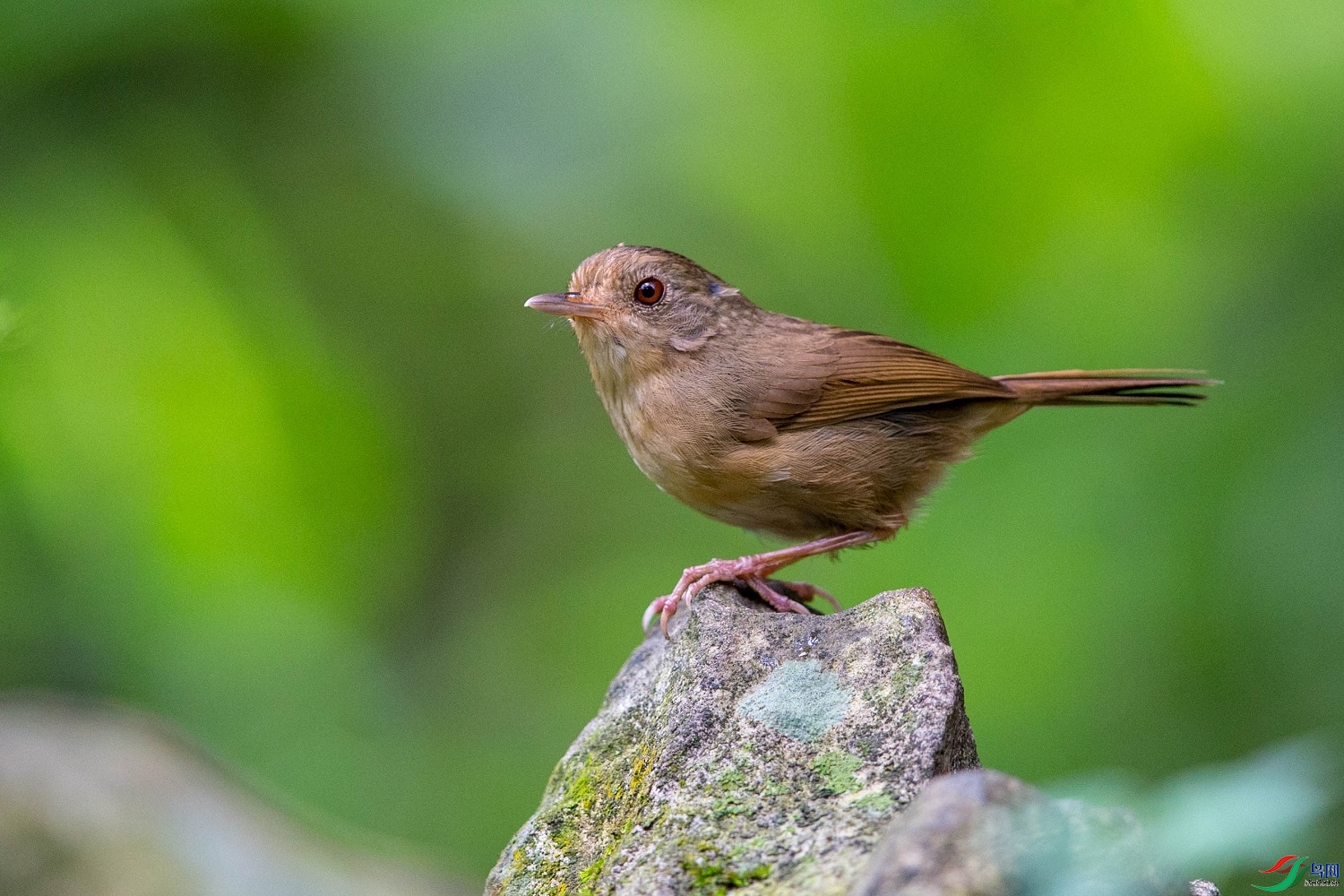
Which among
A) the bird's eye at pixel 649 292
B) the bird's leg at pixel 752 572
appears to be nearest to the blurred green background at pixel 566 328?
the bird's leg at pixel 752 572

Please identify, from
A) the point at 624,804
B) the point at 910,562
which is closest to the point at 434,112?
the point at 910,562

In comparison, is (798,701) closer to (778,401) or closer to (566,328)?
(778,401)

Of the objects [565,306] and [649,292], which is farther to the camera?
[649,292]

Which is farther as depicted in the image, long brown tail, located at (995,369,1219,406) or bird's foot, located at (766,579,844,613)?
long brown tail, located at (995,369,1219,406)

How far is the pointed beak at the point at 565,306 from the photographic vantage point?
4.55 meters

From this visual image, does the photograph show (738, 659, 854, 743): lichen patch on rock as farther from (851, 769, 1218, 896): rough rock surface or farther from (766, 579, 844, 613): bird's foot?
(766, 579, 844, 613): bird's foot

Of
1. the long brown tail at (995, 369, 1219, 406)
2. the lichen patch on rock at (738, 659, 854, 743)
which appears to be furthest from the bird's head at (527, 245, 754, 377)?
the lichen patch on rock at (738, 659, 854, 743)

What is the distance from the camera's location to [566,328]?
5906 mm

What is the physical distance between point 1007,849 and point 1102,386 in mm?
3438

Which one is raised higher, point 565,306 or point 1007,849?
point 565,306

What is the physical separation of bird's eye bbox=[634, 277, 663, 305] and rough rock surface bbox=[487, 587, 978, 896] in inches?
74.9

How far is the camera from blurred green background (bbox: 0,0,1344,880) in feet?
17.4

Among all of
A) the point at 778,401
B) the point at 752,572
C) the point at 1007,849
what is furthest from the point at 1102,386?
the point at 1007,849

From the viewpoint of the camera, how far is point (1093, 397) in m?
4.89
